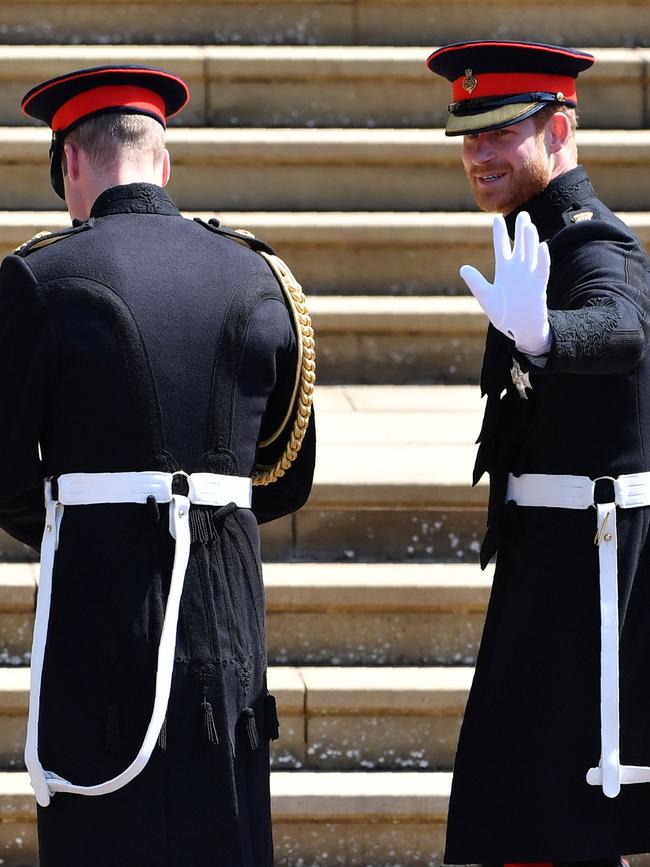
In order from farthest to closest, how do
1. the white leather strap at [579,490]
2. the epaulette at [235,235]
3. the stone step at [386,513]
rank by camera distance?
the stone step at [386,513]
the white leather strap at [579,490]
the epaulette at [235,235]

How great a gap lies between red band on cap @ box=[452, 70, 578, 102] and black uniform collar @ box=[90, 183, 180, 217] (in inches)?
32.4

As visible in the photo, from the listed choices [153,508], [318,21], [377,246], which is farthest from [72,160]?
[318,21]

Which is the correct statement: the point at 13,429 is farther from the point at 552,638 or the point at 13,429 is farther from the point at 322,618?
the point at 322,618

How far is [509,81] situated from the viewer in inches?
139

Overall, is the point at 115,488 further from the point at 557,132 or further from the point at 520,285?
the point at 557,132

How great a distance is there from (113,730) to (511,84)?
5.32 ft

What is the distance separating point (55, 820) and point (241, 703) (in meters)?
0.41

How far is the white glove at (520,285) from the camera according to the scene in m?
2.85

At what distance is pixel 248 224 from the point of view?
604 cm

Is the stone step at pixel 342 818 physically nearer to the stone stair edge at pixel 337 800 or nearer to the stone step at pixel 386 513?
the stone stair edge at pixel 337 800

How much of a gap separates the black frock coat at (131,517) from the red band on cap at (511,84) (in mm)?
799

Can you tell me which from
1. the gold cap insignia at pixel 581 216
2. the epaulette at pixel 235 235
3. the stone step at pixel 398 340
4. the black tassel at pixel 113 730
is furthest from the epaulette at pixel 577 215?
the stone step at pixel 398 340

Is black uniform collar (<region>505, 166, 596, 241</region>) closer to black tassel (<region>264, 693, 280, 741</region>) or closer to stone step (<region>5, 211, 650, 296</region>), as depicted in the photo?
black tassel (<region>264, 693, 280, 741</region>)

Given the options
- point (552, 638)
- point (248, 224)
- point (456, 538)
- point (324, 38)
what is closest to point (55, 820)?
point (552, 638)
